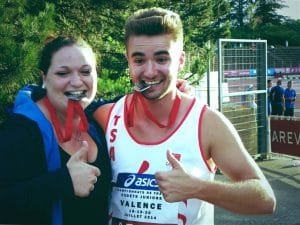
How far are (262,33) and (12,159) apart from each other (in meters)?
60.6

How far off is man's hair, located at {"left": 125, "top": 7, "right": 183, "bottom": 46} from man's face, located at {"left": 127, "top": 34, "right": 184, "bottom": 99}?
0.08 feet

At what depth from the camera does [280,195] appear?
274 inches

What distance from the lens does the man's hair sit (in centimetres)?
214

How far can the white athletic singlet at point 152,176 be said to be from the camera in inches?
82.5

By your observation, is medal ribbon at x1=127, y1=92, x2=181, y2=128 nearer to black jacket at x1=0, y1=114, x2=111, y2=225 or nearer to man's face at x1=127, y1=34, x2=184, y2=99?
man's face at x1=127, y1=34, x2=184, y2=99

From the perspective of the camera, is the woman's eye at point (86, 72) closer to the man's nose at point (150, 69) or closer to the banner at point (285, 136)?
the man's nose at point (150, 69)

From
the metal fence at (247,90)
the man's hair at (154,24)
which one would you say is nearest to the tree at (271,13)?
the metal fence at (247,90)

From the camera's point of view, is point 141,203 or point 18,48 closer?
point 141,203

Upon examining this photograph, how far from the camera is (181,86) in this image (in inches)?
104

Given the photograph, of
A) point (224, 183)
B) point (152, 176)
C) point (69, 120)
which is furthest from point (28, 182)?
point (224, 183)

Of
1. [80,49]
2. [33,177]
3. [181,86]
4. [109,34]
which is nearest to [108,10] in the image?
[109,34]

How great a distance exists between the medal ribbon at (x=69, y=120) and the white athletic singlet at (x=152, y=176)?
0.70ft

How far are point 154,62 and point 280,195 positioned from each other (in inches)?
211

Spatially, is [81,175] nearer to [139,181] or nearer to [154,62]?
[139,181]
